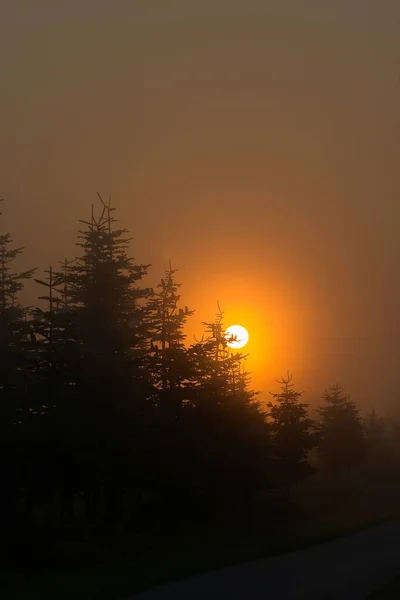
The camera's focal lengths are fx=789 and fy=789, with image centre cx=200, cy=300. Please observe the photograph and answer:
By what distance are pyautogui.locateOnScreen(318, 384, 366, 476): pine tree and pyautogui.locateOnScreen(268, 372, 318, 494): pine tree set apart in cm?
1549

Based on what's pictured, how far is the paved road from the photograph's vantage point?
17141 millimetres

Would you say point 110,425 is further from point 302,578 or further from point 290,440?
point 290,440

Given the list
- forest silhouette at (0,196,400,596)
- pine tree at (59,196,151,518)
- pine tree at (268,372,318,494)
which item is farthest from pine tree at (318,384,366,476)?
pine tree at (59,196,151,518)

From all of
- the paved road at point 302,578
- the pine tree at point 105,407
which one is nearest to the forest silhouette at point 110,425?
the pine tree at point 105,407

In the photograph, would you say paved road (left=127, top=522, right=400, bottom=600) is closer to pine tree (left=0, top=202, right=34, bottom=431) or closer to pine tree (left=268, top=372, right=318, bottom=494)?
pine tree (left=0, top=202, right=34, bottom=431)

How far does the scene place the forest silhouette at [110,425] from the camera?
87.1 ft

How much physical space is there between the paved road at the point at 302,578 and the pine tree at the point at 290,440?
2050 cm

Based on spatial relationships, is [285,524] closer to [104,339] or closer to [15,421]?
[104,339]

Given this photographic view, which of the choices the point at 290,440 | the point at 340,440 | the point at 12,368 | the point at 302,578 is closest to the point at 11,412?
the point at 12,368

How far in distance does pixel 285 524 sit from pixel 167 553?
15675mm

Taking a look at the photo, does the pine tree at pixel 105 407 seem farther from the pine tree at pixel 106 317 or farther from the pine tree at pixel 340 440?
the pine tree at pixel 340 440

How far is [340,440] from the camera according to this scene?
→ 6719 cm

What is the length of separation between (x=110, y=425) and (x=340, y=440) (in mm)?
43159

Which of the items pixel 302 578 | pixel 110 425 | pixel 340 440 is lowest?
pixel 302 578
